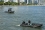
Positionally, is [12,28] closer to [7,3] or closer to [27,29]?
[27,29]

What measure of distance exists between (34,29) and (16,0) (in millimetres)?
96745

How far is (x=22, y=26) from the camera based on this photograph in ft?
80.6

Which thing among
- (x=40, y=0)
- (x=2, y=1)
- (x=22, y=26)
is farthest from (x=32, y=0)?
(x=22, y=26)

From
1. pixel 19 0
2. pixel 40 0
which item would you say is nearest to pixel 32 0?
pixel 40 0

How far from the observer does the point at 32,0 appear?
14262cm

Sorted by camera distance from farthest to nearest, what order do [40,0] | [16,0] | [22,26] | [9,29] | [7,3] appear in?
1. [40,0]
2. [16,0]
3. [7,3]
4. [22,26]
5. [9,29]

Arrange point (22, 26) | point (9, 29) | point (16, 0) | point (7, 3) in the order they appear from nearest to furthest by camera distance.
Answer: point (9, 29)
point (22, 26)
point (7, 3)
point (16, 0)

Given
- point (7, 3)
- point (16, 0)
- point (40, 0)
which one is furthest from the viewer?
point (40, 0)

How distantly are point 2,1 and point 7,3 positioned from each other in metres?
2.88

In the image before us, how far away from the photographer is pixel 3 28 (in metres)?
23.6

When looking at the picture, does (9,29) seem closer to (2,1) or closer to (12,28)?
(12,28)

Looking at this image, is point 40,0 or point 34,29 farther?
point 40,0

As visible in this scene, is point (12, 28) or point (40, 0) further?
point (40, 0)

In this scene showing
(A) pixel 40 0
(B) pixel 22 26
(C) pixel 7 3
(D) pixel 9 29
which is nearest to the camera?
(D) pixel 9 29
